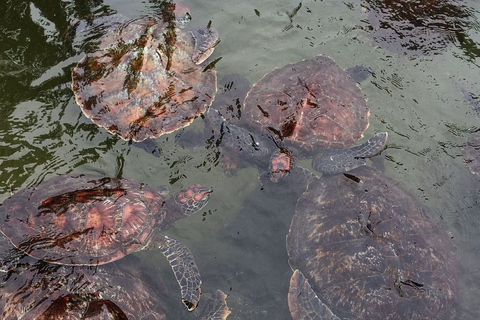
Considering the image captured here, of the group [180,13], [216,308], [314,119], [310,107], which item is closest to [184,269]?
[216,308]

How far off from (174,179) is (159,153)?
538mm

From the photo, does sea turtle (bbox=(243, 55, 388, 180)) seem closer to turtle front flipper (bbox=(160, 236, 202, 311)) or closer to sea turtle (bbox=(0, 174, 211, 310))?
turtle front flipper (bbox=(160, 236, 202, 311))

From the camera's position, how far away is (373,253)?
4.41m

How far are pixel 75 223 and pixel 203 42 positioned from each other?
4221 millimetres

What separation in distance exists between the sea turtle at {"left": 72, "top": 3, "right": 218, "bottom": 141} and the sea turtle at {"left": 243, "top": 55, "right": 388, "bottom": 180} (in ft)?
3.75

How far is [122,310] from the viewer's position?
4.32m

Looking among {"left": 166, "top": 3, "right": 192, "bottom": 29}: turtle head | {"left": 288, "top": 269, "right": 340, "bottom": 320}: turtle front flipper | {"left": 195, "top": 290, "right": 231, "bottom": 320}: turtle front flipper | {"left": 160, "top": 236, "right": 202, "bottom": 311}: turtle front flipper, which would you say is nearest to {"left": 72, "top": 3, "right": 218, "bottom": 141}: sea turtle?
{"left": 166, "top": 3, "right": 192, "bottom": 29}: turtle head

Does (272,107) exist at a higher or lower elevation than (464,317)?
higher

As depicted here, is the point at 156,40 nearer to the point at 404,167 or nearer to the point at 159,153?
the point at 159,153

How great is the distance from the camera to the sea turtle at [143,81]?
19.8 feet

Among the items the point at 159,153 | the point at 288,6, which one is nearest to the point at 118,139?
the point at 159,153

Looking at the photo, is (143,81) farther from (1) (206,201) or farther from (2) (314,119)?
(2) (314,119)

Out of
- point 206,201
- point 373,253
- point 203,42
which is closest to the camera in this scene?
point 373,253

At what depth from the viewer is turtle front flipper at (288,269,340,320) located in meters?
4.48
